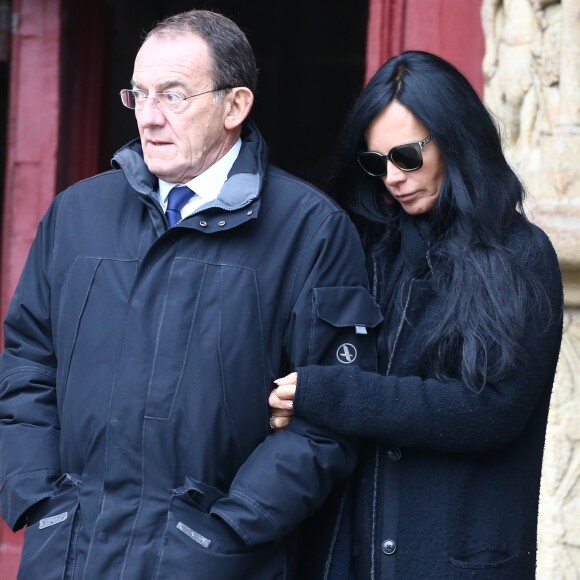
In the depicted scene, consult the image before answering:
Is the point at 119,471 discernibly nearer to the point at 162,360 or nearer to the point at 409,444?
the point at 162,360

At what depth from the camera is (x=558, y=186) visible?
11.1 feet

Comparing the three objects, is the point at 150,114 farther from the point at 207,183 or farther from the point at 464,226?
the point at 464,226

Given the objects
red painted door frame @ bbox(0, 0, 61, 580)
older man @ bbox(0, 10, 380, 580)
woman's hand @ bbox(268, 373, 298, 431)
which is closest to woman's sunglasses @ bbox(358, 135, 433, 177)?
older man @ bbox(0, 10, 380, 580)

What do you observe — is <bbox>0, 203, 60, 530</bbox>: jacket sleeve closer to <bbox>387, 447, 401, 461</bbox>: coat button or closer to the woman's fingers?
the woman's fingers

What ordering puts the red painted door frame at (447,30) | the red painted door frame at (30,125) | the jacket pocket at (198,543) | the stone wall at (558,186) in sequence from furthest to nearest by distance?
the red painted door frame at (30,125)
the red painted door frame at (447,30)
the stone wall at (558,186)
the jacket pocket at (198,543)

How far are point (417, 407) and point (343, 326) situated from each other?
0.72 ft

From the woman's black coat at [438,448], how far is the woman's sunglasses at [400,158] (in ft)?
0.78

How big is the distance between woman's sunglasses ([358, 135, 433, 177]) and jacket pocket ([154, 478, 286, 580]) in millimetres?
763

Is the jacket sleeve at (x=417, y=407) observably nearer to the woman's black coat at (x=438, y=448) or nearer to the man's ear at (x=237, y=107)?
the woman's black coat at (x=438, y=448)

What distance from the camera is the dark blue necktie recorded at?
2.55 m

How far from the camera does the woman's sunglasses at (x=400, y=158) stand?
251 centimetres

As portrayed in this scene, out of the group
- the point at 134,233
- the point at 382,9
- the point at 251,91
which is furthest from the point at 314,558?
the point at 382,9

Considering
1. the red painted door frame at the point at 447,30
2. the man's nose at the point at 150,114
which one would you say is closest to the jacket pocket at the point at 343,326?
the man's nose at the point at 150,114

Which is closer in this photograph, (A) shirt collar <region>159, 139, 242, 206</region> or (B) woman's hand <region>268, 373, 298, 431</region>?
(B) woman's hand <region>268, 373, 298, 431</region>
